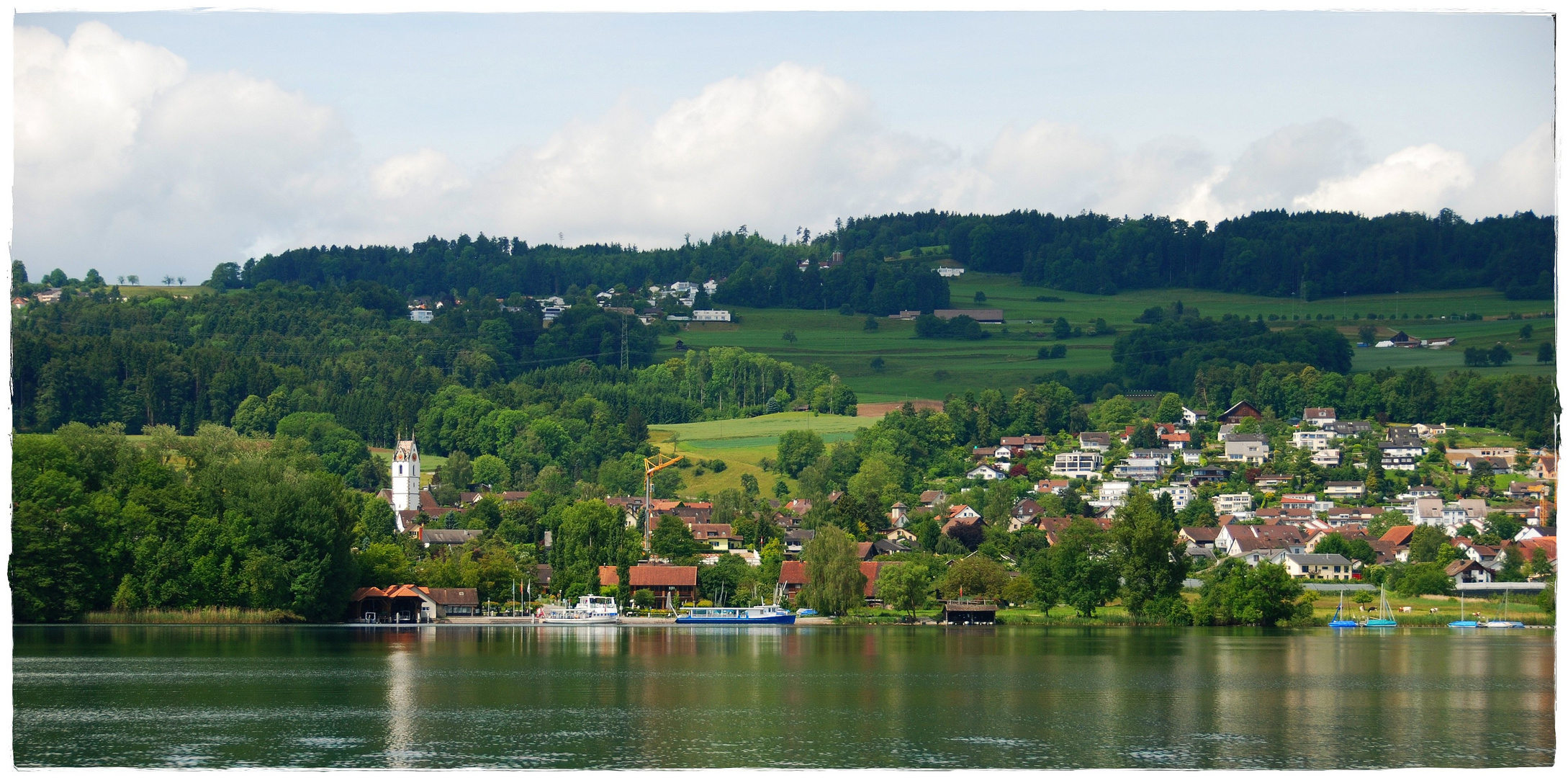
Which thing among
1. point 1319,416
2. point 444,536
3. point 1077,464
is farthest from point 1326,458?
point 444,536

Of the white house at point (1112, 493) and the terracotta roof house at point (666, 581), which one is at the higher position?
the white house at point (1112, 493)

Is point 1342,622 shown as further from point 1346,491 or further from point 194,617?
point 1346,491

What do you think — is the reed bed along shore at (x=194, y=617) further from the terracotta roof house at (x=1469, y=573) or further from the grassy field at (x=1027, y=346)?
the grassy field at (x=1027, y=346)

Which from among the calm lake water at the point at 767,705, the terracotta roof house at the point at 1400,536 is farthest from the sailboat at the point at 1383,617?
the terracotta roof house at the point at 1400,536

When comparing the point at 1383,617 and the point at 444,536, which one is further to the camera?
the point at 444,536

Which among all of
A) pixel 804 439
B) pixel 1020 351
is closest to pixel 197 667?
pixel 804 439

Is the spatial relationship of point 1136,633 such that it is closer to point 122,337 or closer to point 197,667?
point 197,667
